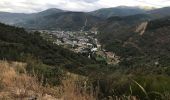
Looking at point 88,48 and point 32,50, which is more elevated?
point 32,50

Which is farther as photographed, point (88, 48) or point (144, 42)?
point (88, 48)

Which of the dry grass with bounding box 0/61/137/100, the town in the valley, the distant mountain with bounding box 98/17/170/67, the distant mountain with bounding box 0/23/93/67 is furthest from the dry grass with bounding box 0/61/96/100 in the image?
the distant mountain with bounding box 98/17/170/67

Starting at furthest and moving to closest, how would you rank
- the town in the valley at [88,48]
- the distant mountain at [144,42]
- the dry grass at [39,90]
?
1. the distant mountain at [144,42]
2. the town in the valley at [88,48]
3. the dry grass at [39,90]

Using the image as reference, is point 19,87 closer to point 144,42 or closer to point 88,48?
point 144,42

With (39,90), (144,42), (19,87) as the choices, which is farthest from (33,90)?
(144,42)

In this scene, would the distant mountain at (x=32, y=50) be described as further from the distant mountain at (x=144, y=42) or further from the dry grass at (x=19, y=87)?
the distant mountain at (x=144, y=42)

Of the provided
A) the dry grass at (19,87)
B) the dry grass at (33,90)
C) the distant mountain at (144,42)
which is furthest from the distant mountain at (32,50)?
the distant mountain at (144,42)

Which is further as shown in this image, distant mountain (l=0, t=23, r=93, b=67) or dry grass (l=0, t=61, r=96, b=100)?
distant mountain (l=0, t=23, r=93, b=67)

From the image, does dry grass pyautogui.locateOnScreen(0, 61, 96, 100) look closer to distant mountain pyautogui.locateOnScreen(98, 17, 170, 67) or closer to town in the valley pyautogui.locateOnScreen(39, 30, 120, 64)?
town in the valley pyautogui.locateOnScreen(39, 30, 120, 64)

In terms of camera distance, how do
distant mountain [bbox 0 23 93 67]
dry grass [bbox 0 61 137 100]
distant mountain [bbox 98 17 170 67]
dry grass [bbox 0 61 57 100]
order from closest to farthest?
dry grass [bbox 0 61 137 100], dry grass [bbox 0 61 57 100], distant mountain [bbox 0 23 93 67], distant mountain [bbox 98 17 170 67]

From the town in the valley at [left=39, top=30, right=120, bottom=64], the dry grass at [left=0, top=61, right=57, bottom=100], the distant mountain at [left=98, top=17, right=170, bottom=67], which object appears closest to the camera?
the dry grass at [left=0, top=61, right=57, bottom=100]

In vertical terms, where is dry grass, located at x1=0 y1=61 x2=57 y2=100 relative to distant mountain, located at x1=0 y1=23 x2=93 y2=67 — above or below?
above

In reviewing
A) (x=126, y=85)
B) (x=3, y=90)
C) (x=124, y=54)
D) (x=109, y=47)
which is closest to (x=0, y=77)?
(x=3, y=90)
